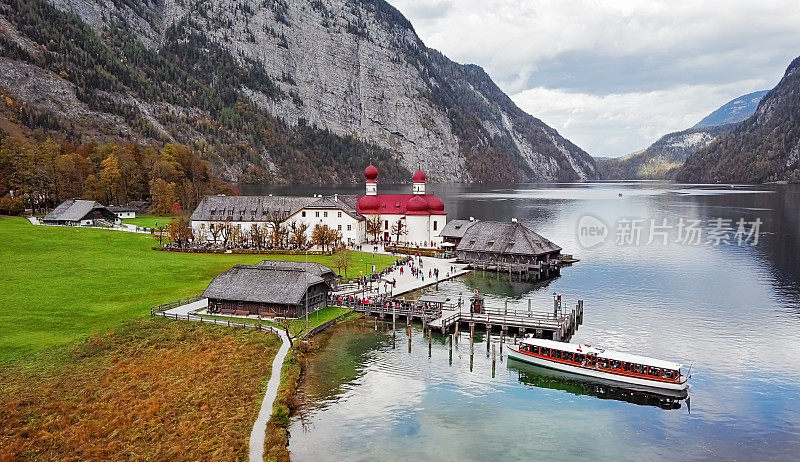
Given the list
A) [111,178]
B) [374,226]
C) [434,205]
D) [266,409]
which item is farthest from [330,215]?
[266,409]

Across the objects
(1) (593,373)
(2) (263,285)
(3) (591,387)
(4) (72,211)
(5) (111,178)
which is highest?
(5) (111,178)

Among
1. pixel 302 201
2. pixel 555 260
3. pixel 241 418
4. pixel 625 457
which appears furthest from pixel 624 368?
pixel 302 201

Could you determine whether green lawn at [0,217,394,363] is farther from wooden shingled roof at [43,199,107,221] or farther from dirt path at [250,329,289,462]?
dirt path at [250,329,289,462]

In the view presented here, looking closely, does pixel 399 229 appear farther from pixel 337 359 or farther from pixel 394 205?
pixel 337 359

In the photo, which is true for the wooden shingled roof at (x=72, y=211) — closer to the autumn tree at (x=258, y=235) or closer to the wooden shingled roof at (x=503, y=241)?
the autumn tree at (x=258, y=235)

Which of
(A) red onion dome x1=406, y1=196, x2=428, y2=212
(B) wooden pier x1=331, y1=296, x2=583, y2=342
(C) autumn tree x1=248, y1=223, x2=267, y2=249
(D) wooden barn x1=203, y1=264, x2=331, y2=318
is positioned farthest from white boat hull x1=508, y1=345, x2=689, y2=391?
(C) autumn tree x1=248, y1=223, x2=267, y2=249

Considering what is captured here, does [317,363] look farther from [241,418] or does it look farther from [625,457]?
[625,457]
